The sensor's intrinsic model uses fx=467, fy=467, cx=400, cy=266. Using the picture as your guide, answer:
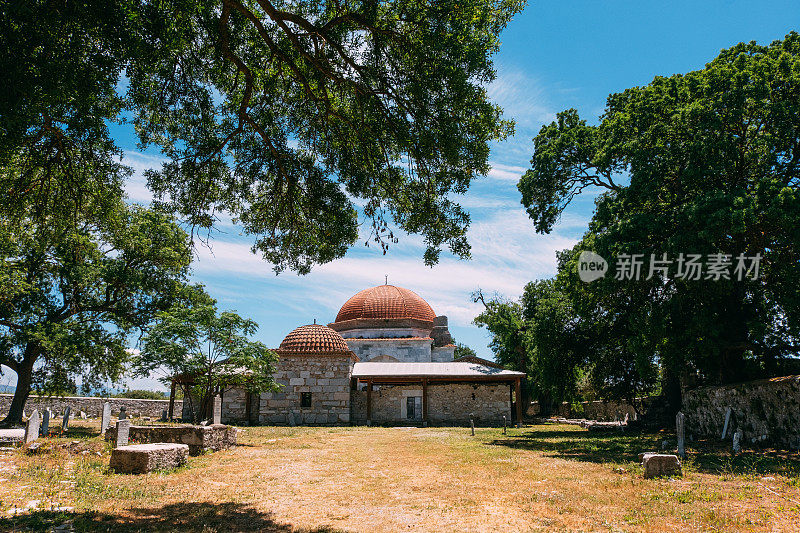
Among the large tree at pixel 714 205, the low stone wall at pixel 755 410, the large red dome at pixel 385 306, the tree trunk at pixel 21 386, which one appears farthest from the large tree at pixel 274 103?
A: the large red dome at pixel 385 306

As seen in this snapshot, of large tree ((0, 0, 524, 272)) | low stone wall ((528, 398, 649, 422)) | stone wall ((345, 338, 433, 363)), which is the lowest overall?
Answer: low stone wall ((528, 398, 649, 422))

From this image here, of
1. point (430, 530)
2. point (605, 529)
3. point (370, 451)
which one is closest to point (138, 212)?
point (370, 451)

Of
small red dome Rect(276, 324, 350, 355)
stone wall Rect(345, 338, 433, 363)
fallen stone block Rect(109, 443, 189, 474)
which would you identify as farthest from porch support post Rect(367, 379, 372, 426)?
fallen stone block Rect(109, 443, 189, 474)

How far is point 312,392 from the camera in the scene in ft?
74.1

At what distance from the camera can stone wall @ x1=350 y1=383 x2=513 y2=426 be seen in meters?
23.5

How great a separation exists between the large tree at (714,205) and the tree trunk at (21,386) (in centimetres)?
1920

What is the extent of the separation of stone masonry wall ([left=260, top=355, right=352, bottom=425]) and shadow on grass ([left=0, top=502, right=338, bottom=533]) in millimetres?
16958

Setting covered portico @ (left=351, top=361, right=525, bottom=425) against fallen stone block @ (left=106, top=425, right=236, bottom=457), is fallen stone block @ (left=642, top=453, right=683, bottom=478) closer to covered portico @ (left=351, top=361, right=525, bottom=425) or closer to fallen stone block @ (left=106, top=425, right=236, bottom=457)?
fallen stone block @ (left=106, top=425, right=236, bottom=457)

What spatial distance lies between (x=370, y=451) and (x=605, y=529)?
7834mm

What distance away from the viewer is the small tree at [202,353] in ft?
41.1

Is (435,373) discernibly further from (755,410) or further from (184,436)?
(184,436)

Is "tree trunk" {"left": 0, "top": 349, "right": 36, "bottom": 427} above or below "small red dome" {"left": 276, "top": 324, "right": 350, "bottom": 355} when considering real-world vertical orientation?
below

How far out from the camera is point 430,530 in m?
4.93

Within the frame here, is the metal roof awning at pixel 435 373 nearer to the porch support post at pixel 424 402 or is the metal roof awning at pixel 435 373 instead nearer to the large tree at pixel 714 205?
the porch support post at pixel 424 402
